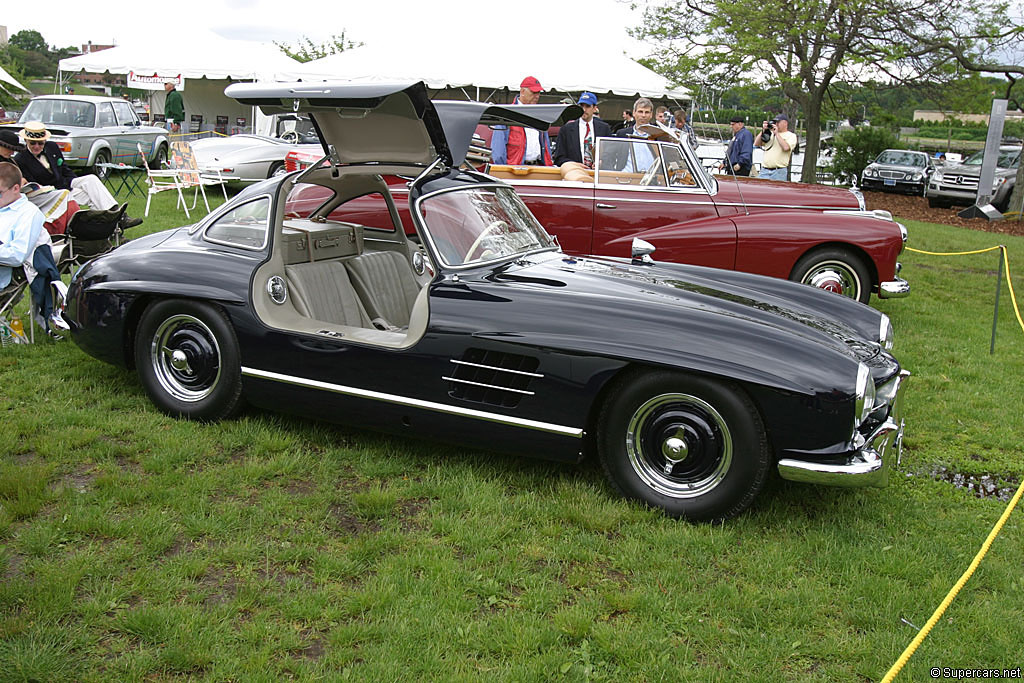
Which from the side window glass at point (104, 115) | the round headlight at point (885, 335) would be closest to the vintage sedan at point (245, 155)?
the side window glass at point (104, 115)

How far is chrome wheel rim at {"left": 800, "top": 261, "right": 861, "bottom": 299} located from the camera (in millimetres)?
7395

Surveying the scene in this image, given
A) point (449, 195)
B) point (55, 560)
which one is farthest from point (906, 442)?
point (55, 560)

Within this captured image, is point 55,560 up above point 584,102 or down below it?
below

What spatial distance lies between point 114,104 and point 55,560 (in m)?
15.9

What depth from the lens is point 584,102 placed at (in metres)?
9.82

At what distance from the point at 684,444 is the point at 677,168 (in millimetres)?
5055

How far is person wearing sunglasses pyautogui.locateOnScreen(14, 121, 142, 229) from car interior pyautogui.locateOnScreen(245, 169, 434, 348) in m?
4.03

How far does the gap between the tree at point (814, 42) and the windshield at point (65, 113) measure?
1317cm

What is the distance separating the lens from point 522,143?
9.48 metres

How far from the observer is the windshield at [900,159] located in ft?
77.3

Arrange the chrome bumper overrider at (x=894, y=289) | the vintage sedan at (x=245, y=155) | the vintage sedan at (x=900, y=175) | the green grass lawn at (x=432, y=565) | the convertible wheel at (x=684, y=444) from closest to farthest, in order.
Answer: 1. the green grass lawn at (x=432, y=565)
2. the convertible wheel at (x=684, y=444)
3. the chrome bumper overrider at (x=894, y=289)
4. the vintage sedan at (x=245, y=155)
5. the vintage sedan at (x=900, y=175)

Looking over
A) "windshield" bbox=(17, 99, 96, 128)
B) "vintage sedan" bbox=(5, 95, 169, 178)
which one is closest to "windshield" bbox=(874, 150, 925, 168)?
"vintage sedan" bbox=(5, 95, 169, 178)

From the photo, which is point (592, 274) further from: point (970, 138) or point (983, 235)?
point (970, 138)

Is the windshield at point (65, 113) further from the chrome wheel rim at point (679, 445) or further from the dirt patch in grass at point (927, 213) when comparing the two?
the chrome wheel rim at point (679, 445)
